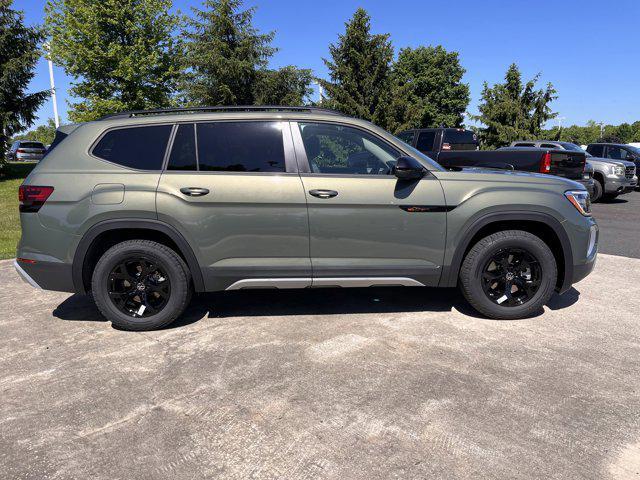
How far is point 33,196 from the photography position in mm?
3791

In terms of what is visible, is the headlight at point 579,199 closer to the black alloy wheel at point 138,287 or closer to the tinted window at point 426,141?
the black alloy wheel at point 138,287

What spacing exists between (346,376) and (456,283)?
5.00ft

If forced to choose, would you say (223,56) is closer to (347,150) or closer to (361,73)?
(361,73)

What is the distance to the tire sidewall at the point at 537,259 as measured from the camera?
13.2 ft

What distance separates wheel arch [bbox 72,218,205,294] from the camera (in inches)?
150

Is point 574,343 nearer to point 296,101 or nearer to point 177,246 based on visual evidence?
point 177,246

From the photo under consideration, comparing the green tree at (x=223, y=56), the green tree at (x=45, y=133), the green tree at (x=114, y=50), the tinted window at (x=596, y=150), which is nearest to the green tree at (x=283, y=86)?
the green tree at (x=223, y=56)

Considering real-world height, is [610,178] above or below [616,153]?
below

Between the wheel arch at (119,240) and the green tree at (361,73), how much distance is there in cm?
2268

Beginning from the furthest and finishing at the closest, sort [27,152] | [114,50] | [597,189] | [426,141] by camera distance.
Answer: [27,152]
[114,50]
[426,141]
[597,189]

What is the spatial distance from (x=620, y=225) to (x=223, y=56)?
62.5ft

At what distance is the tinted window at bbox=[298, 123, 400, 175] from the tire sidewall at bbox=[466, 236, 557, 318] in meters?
1.14

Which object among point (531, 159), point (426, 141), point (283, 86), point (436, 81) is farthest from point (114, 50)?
point (436, 81)

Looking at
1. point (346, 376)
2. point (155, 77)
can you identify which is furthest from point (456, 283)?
point (155, 77)
